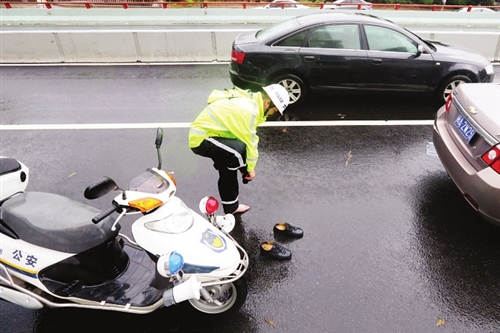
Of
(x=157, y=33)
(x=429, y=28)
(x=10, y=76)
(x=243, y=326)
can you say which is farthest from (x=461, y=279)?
(x=429, y=28)

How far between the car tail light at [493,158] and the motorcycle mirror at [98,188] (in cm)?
346

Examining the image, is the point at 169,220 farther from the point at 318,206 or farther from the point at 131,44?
the point at 131,44

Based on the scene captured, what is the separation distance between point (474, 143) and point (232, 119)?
2586 mm

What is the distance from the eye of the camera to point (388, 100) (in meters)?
7.11

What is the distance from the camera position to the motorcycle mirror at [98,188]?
245 centimetres

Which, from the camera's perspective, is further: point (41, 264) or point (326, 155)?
point (326, 155)

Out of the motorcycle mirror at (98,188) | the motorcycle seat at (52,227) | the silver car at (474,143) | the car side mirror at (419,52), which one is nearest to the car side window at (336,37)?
the car side mirror at (419,52)

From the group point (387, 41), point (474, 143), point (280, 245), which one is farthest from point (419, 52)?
point (280, 245)

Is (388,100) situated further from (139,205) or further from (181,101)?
(139,205)

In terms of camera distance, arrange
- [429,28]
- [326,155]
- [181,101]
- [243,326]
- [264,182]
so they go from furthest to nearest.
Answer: [429,28]
[181,101]
[326,155]
[264,182]
[243,326]

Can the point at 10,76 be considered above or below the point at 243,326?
above

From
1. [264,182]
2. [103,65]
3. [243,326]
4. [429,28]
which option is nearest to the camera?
[243,326]

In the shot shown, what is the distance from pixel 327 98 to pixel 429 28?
37.4ft

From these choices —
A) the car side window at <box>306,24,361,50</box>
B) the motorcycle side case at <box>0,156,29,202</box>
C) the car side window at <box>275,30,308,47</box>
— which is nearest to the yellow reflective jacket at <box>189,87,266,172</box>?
the motorcycle side case at <box>0,156,29,202</box>
